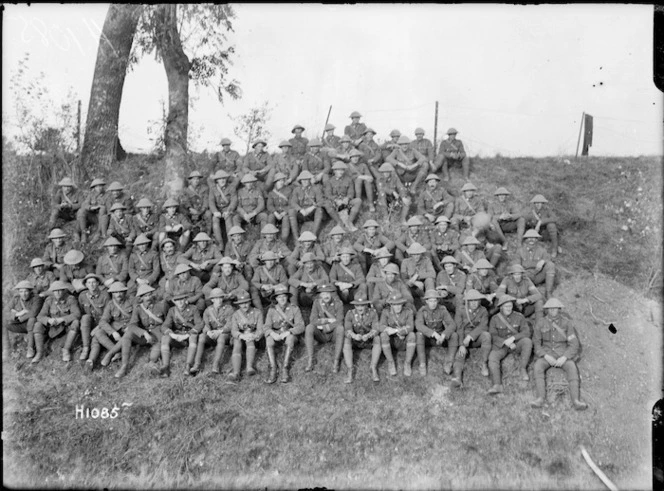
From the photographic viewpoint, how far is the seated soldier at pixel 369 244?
11414 mm

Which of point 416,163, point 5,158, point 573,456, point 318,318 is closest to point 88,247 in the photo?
point 5,158

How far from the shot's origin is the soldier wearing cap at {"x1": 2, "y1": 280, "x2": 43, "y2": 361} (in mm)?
10398

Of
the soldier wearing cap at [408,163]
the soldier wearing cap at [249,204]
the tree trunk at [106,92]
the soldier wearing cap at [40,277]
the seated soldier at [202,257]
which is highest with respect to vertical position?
the tree trunk at [106,92]

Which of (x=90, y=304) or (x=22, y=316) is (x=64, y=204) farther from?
(x=90, y=304)

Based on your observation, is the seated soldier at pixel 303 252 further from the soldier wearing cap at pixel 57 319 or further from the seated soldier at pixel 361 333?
the soldier wearing cap at pixel 57 319

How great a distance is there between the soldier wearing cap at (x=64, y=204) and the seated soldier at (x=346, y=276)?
6629mm

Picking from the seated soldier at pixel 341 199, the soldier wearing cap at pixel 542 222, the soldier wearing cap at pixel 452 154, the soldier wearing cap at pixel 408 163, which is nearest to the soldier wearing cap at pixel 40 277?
the seated soldier at pixel 341 199

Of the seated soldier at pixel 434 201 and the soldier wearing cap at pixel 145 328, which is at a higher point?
the seated soldier at pixel 434 201

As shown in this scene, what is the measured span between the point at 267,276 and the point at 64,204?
232 inches

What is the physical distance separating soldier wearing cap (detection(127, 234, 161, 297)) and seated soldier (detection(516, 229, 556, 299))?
23.6 feet

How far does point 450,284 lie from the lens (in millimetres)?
10648

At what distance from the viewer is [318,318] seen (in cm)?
1006

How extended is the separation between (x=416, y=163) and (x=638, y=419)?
754cm

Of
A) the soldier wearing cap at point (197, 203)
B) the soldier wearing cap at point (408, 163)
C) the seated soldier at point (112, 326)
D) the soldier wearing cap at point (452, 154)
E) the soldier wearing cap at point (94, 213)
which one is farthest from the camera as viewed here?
the soldier wearing cap at point (452, 154)
